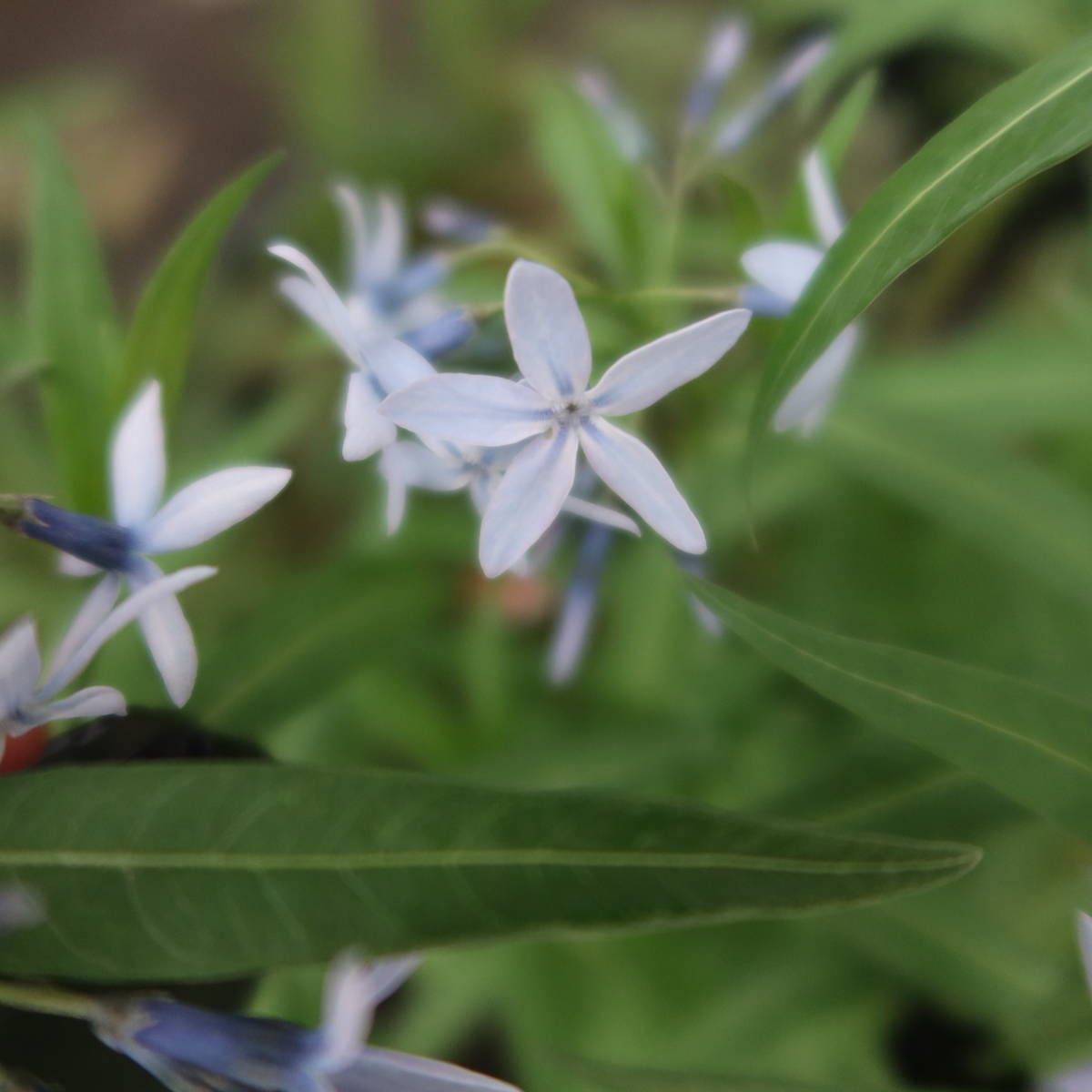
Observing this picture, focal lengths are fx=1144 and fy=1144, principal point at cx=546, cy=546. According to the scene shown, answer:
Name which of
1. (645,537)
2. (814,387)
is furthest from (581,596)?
(814,387)

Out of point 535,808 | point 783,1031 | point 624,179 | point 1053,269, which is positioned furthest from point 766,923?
point 1053,269

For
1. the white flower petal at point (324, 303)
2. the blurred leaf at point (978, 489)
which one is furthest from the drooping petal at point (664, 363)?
the blurred leaf at point (978, 489)

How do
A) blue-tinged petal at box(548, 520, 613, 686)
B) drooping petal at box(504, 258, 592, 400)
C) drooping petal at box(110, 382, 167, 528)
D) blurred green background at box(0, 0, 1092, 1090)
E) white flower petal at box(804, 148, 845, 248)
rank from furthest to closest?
blurred green background at box(0, 0, 1092, 1090) < blue-tinged petal at box(548, 520, 613, 686) < white flower petal at box(804, 148, 845, 248) < drooping petal at box(110, 382, 167, 528) < drooping petal at box(504, 258, 592, 400)

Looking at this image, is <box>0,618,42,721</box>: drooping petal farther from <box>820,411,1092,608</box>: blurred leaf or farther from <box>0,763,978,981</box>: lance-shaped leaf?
<box>820,411,1092,608</box>: blurred leaf

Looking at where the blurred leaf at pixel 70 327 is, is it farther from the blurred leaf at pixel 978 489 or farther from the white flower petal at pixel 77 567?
the blurred leaf at pixel 978 489

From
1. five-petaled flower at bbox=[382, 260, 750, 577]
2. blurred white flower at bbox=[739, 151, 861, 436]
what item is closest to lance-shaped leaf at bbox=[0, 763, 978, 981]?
five-petaled flower at bbox=[382, 260, 750, 577]

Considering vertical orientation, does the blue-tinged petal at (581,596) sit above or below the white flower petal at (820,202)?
below

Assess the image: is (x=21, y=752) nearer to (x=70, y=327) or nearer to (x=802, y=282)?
(x=70, y=327)
